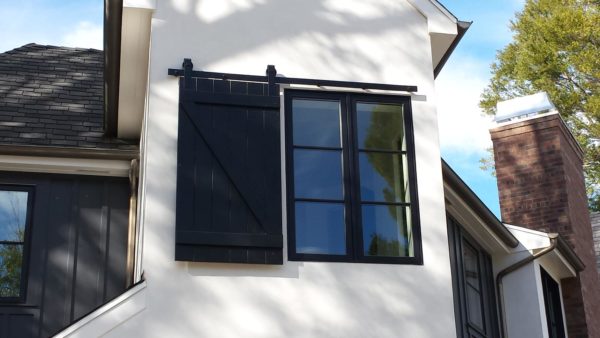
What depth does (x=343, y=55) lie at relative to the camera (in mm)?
8961

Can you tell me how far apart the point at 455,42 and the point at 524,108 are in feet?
17.4

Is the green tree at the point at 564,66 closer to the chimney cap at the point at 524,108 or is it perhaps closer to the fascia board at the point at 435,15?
the chimney cap at the point at 524,108

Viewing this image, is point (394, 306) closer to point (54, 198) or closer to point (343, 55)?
point (343, 55)

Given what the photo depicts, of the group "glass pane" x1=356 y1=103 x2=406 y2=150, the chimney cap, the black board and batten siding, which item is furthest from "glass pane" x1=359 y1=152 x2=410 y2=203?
the chimney cap

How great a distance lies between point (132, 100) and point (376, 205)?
117 inches

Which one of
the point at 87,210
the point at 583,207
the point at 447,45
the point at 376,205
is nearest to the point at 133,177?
the point at 87,210

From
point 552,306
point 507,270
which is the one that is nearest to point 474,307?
point 507,270

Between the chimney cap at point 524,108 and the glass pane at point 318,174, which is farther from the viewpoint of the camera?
the chimney cap at point 524,108

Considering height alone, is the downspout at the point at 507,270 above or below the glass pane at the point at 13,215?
below

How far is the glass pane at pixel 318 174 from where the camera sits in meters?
8.43

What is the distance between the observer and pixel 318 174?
8.52 m

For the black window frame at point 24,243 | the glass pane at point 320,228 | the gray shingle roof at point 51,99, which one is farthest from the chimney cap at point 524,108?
the black window frame at point 24,243

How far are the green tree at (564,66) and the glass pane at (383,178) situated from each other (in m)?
17.1

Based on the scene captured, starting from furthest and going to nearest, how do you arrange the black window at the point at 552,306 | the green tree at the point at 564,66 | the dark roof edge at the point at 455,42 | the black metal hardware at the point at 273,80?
the green tree at the point at 564,66 < the black window at the point at 552,306 < the dark roof edge at the point at 455,42 < the black metal hardware at the point at 273,80
